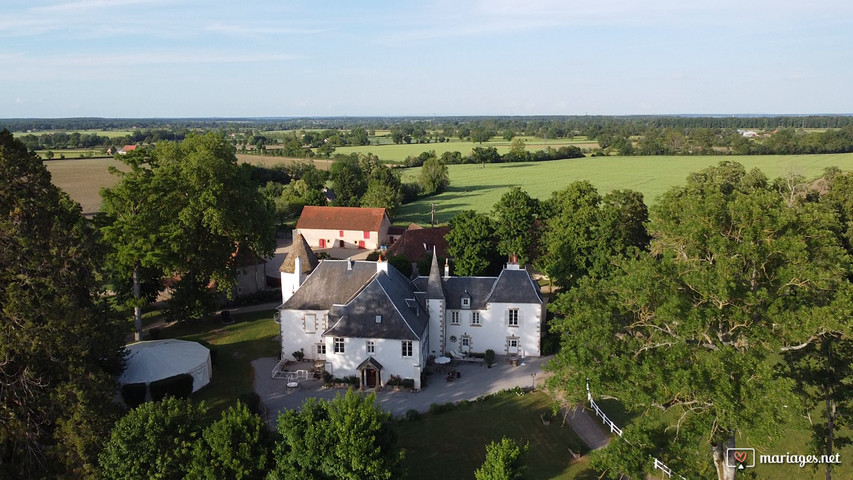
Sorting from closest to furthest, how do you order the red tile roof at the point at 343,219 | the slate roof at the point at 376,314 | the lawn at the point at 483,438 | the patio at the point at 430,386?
the lawn at the point at 483,438, the patio at the point at 430,386, the slate roof at the point at 376,314, the red tile roof at the point at 343,219

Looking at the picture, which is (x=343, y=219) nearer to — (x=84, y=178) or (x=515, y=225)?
(x=515, y=225)

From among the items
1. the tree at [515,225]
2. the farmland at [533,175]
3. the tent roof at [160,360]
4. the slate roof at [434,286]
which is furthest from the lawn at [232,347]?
the farmland at [533,175]

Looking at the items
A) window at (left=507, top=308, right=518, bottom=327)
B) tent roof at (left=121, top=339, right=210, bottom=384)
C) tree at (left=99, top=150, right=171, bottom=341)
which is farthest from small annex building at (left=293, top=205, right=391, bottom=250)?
tent roof at (left=121, top=339, right=210, bottom=384)

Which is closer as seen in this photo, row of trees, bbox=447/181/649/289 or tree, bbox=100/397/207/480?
tree, bbox=100/397/207/480

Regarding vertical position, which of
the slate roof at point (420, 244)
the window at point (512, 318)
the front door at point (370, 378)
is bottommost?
the front door at point (370, 378)

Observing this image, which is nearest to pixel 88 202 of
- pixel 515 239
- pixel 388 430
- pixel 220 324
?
pixel 220 324

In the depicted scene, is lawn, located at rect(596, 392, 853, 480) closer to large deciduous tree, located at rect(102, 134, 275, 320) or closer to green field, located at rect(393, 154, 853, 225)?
large deciduous tree, located at rect(102, 134, 275, 320)

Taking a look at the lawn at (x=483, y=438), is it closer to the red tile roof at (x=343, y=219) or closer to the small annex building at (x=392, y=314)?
the small annex building at (x=392, y=314)

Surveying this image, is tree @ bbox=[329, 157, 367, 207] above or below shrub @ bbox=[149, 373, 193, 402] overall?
above
